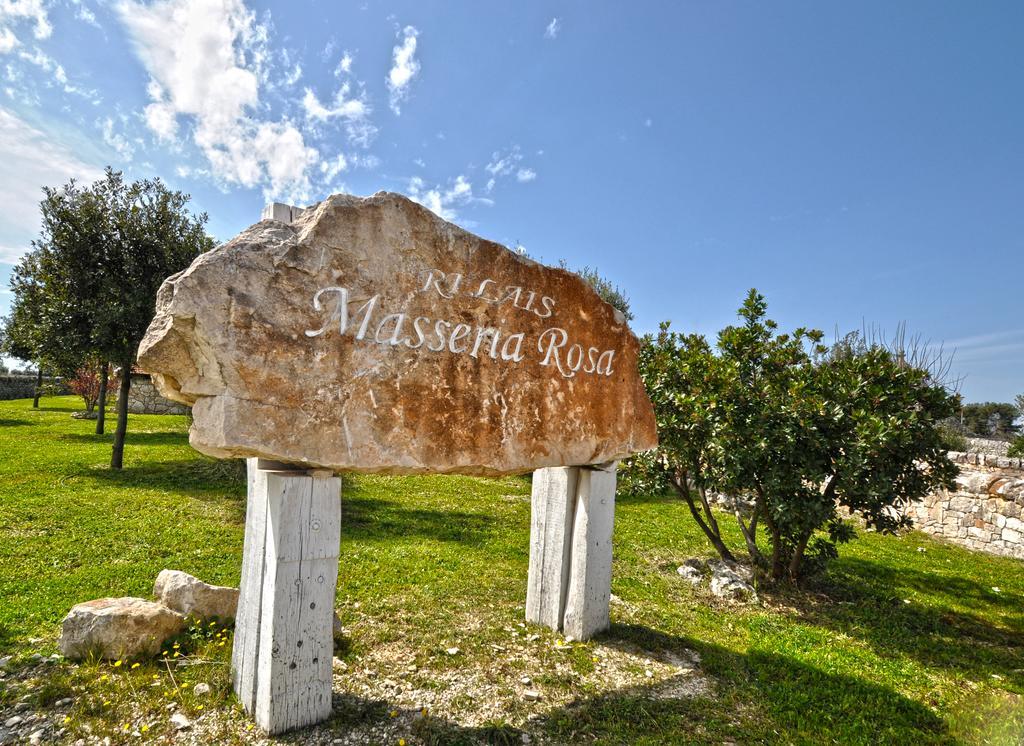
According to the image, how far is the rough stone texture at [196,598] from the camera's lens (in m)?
5.23

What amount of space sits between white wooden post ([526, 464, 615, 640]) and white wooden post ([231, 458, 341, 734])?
97.0 inches

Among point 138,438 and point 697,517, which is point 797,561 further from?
point 138,438

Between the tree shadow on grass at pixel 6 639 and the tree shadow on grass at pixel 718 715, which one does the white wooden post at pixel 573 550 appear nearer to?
the tree shadow on grass at pixel 718 715

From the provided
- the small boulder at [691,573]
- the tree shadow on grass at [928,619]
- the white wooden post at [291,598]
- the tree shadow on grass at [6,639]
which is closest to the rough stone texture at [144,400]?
the tree shadow on grass at [6,639]

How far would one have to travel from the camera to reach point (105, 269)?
41.5ft

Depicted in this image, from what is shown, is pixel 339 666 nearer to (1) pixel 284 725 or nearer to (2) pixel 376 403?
(1) pixel 284 725

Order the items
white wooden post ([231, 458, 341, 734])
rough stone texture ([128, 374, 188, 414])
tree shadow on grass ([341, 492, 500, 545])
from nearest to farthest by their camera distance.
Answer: white wooden post ([231, 458, 341, 734]) → tree shadow on grass ([341, 492, 500, 545]) → rough stone texture ([128, 374, 188, 414])

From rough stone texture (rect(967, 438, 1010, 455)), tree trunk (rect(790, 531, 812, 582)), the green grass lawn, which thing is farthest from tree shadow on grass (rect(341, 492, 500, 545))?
rough stone texture (rect(967, 438, 1010, 455))

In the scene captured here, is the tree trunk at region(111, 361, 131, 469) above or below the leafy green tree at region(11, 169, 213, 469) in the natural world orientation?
below

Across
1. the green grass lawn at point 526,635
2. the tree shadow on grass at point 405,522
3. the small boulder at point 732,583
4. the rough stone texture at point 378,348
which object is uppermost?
the rough stone texture at point 378,348

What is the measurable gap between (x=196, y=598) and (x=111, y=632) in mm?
744

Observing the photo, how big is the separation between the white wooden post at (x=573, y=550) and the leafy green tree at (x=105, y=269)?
11.3m

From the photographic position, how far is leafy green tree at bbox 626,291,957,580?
6.47 m

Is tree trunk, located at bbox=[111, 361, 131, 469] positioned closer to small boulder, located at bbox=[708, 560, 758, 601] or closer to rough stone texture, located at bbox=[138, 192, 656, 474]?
rough stone texture, located at bbox=[138, 192, 656, 474]
